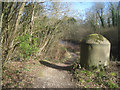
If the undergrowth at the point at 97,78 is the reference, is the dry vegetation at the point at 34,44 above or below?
above

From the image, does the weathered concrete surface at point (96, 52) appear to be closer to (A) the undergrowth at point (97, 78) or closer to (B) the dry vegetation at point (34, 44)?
(A) the undergrowth at point (97, 78)

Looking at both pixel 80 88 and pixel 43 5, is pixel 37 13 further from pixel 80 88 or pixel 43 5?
pixel 80 88

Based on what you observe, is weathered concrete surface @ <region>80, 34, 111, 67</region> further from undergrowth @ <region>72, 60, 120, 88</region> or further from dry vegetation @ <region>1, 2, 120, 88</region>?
dry vegetation @ <region>1, 2, 120, 88</region>

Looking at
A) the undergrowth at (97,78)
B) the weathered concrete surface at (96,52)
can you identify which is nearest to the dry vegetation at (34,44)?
the undergrowth at (97,78)

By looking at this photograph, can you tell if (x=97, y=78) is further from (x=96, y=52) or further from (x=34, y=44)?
(x=34, y=44)

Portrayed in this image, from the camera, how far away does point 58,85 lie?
4.31 m

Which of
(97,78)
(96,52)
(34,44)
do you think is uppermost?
(34,44)

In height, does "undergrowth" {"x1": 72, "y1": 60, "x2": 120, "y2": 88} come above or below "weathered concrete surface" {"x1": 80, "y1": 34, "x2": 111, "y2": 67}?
below

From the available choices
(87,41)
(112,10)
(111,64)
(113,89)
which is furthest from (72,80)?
(112,10)

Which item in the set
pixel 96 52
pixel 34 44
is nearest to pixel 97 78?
pixel 96 52

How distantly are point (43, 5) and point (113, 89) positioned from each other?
21.4 feet

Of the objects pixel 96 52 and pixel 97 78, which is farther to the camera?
pixel 96 52

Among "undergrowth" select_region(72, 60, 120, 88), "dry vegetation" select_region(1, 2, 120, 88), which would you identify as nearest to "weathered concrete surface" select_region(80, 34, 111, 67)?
"undergrowth" select_region(72, 60, 120, 88)

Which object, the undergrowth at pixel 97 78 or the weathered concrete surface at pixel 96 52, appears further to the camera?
the weathered concrete surface at pixel 96 52
